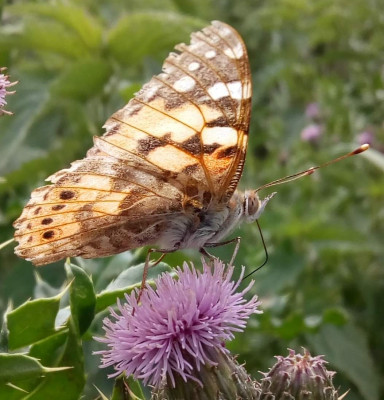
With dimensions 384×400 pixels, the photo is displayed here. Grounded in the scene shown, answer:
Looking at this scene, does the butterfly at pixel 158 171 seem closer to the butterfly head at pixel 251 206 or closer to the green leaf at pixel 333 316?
the butterfly head at pixel 251 206

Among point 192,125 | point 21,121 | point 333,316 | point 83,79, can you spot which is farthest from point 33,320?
point 83,79

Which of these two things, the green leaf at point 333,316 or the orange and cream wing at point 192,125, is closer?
the orange and cream wing at point 192,125

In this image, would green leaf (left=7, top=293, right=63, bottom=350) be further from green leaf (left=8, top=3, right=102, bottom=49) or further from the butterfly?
green leaf (left=8, top=3, right=102, bottom=49)

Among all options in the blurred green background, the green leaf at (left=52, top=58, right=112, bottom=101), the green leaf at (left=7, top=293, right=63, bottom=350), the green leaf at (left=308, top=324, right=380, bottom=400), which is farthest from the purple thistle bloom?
the green leaf at (left=308, top=324, right=380, bottom=400)

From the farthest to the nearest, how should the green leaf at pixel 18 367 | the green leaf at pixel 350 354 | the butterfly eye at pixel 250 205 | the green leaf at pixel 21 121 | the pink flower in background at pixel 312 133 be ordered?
the pink flower in background at pixel 312 133
the green leaf at pixel 350 354
the green leaf at pixel 21 121
the butterfly eye at pixel 250 205
the green leaf at pixel 18 367

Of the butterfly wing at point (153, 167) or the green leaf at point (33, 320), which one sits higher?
the butterfly wing at point (153, 167)

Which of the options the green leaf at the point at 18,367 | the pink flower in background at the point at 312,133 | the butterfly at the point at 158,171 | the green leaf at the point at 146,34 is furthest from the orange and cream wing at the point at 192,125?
the pink flower in background at the point at 312,133
